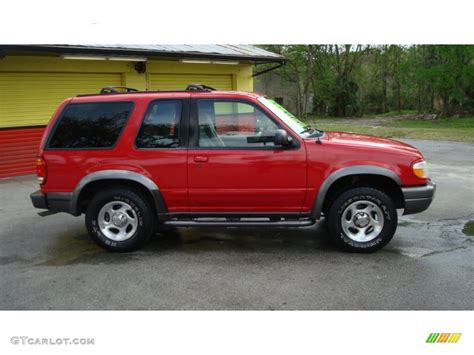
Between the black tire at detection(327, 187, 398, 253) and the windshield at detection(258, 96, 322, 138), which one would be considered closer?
the black tire at detection(327, 187, 398, 253)

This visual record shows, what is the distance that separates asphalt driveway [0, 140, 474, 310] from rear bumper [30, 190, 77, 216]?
1.84 feet

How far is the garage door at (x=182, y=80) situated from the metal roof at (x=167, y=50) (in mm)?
926

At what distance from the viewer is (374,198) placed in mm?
4852

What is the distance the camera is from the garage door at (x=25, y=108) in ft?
34.1

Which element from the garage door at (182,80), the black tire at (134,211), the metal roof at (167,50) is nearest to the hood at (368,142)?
the black tire at (134,211)

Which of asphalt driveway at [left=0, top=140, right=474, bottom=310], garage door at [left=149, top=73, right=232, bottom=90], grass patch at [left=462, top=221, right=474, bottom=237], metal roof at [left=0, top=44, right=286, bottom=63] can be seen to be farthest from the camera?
garage door at [left=149, top=73, right=232, bottom=90]

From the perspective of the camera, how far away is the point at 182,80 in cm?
1338

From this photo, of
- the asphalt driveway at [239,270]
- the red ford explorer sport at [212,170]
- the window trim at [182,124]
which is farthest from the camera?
the window trim at [182,124]

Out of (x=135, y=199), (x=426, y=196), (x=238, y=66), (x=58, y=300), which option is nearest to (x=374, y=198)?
(x=426, y=196)

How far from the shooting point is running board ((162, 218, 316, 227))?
16.1ft

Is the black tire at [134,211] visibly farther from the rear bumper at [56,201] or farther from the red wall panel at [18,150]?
the red wall panel at [18,150]

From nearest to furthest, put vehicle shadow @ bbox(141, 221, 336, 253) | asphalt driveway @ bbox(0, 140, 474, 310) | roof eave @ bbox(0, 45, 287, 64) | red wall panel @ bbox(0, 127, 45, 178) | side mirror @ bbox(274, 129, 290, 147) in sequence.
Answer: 1. asphalt driveway @ bbox(0, 140, 474, 310)
2. side mirror @ bbox(274, 129, 290, 147)
3. vehicle shadow @ bbox(141, 221, 336, 253)
4. roof eave @ bbox(0, 45, 287, 64)
5. red wall panel @ bbox(0, 127, 45, 178)

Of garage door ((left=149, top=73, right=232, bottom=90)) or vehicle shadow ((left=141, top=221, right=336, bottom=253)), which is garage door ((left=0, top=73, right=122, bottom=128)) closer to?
→ garage door ((left=149, top=73, right=232, bottom=90))

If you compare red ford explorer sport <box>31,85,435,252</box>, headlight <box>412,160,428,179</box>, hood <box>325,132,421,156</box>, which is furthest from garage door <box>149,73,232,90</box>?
headlight <box>412,160,428,179</box>
